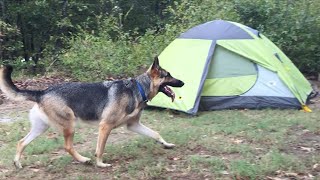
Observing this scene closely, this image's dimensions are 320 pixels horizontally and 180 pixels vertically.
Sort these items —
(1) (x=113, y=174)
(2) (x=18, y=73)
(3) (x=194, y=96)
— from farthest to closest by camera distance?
(2) (x=18, y=73)
(3) (x=194, y=96)
(1) (x=113, y=174)

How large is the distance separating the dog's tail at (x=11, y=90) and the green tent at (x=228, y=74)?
3247 millimetres

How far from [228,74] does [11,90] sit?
4335 mm

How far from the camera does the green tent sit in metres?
8.06

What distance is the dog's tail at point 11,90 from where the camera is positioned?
4.99 m

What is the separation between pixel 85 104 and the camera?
206 inches

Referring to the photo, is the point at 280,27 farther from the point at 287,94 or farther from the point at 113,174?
the point at 113,174

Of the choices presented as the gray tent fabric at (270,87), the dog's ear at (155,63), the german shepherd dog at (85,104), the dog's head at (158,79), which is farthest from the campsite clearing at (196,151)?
the dog's ear at (155,63)

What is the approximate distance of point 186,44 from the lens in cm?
866

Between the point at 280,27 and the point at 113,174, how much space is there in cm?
779

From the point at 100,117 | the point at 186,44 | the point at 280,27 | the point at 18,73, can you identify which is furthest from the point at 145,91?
the point at 18,73

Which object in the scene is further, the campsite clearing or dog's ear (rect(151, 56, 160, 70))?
dog's ear (rect(151, 56, 160, 70))

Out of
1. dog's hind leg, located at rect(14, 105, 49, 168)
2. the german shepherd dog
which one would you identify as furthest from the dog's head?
dog's hind leg, located at rect(14, 105, 49, 168)

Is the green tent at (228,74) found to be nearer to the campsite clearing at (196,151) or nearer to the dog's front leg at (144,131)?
the campsite clearing at (196,151)

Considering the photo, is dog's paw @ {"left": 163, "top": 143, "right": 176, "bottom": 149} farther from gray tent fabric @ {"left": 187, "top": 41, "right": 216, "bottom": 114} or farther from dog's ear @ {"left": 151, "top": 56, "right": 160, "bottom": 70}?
gray tent fabric @ {"left": 187, "top": 41, "right": 216, "bottom": 114}
